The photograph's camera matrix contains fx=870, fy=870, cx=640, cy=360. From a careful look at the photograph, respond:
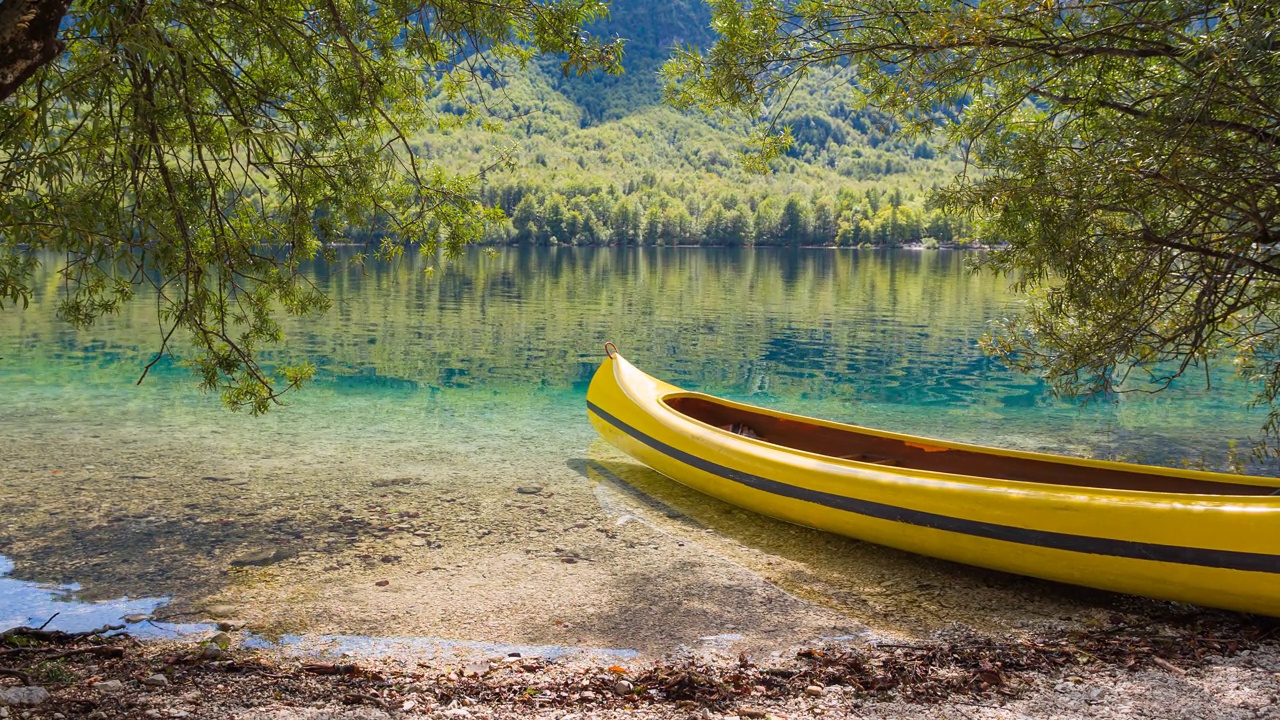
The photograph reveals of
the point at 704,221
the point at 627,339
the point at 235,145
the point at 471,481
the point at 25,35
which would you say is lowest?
the point at 471,481

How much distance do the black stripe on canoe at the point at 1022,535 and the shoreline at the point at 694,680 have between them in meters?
0.48

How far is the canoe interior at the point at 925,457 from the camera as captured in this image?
22.5 ft

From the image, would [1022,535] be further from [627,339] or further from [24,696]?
[627,339]

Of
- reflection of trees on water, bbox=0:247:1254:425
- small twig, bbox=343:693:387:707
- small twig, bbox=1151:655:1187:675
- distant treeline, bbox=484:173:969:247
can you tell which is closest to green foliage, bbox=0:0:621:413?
reflection of trees on water, bbox=0:247:1254:425

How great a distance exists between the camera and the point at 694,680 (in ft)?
16.1

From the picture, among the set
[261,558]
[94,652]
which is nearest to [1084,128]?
[261,558]

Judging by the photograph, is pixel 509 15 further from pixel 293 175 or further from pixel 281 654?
pixel 281 654

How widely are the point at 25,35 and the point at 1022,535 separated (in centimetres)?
651

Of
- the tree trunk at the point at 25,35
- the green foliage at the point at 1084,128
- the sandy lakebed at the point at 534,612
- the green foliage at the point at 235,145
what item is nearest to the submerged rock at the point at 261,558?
the sandy lakebed at the point at 534,612

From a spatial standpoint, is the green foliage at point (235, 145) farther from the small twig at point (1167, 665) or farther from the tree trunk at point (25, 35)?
the small twig at point (1167, 665)

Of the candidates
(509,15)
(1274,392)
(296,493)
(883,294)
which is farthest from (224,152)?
(883,294)

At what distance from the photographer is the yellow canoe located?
5453 mm

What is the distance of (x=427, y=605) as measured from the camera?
6.37 metres

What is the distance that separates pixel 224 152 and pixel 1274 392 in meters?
8.86
